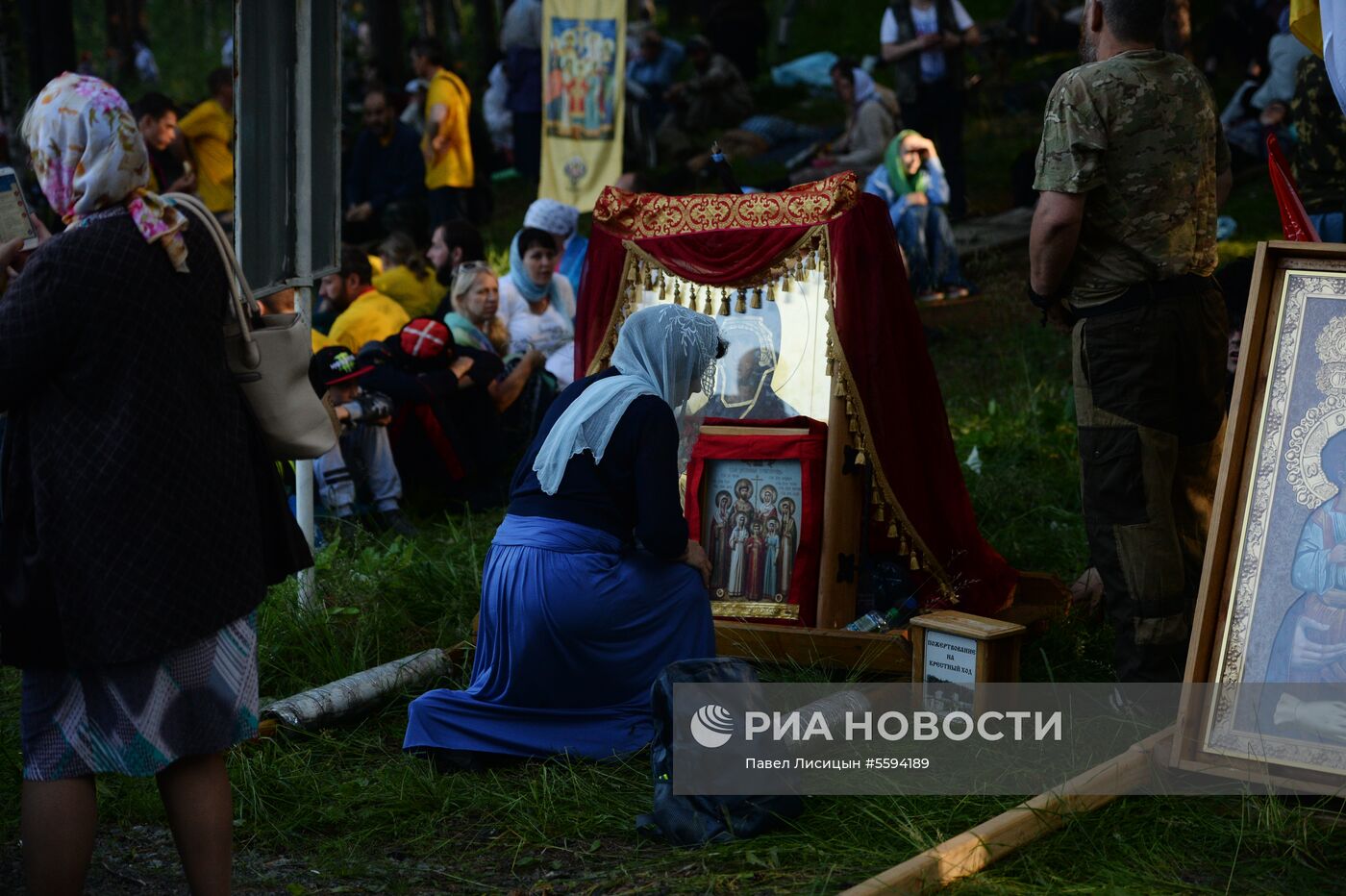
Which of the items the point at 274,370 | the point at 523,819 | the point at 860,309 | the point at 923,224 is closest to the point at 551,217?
the point at 923,224

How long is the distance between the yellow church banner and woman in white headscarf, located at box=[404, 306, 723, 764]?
7.46m

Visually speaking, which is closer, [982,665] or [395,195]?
[982,665]

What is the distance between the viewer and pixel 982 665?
13.2 ft

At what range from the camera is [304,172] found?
4.84 m

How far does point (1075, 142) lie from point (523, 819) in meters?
2.19

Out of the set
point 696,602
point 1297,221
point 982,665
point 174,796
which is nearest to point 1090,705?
point 982,665

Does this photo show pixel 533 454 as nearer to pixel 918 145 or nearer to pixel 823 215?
pixel 823 215

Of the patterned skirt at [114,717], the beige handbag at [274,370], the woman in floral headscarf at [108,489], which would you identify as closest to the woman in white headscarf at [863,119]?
the beige handbag at [274,370]

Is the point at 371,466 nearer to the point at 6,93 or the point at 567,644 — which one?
the point at 567,644

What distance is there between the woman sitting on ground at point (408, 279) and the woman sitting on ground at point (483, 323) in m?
0.92

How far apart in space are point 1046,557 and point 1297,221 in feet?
7.37

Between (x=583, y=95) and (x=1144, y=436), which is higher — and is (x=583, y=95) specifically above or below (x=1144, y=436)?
above

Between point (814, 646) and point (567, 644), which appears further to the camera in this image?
point (814, 646)

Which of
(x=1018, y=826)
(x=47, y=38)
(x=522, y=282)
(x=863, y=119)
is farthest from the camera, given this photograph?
(x=47, y=38)
